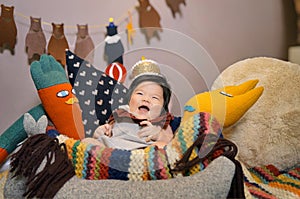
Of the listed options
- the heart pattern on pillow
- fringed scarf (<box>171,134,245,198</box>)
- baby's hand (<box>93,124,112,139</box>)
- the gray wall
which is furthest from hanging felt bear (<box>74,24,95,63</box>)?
fringed scarf (<box>171,134,245,198</box>)

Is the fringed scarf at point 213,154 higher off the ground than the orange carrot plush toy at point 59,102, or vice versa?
the orange carrot plush toy at point 59,102

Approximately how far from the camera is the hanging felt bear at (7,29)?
1355 mm

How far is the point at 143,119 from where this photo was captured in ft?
3.45

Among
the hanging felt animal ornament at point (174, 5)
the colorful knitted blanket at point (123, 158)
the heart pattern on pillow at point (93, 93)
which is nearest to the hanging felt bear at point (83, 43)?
the heart pattern on pillow at point (93, 93)

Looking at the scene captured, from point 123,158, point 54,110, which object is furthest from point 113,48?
point 123,158

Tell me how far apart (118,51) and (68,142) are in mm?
574

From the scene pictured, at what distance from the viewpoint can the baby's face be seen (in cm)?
105

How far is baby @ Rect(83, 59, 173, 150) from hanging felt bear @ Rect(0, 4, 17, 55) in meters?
0.53

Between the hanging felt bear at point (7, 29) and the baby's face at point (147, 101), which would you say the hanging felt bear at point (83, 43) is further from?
the baby's face at point (147, 101)

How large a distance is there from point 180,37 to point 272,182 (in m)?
0.52

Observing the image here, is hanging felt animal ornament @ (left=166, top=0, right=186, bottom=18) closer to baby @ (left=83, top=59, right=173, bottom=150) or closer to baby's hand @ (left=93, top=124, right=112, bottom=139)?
baby @ (left=83, top=59, right=173, bottom=150)

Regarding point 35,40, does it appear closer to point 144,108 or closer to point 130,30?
point 130,30

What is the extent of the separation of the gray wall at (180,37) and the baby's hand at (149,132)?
0.13m

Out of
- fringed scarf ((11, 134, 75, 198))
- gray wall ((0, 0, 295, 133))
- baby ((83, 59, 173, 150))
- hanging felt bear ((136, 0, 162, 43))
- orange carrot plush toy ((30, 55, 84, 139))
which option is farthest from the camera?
hanging felt bear ((136, 0, 162, 43))
